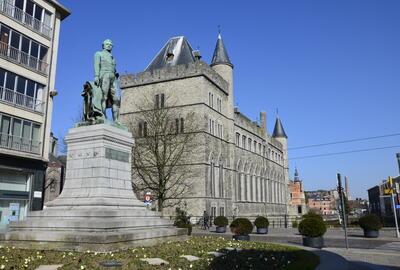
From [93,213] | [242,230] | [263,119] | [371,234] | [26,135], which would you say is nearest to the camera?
[93,213]

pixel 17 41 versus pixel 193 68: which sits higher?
pixel 193 68

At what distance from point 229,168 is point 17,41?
29.5 metres

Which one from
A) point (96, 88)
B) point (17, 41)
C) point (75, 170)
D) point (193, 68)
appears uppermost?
point (193, 68)

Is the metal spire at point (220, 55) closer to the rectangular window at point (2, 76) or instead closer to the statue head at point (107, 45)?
the rectangular window at point (2, 76)

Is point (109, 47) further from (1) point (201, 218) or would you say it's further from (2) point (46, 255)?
(1) point (201, 218)

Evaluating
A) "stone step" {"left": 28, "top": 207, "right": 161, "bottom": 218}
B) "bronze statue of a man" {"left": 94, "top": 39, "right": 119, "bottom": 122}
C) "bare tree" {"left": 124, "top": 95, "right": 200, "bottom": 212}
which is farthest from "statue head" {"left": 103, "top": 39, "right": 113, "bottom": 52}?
"bare tree" {"left": 124, "top": 95, "right": 200, "bottom": 212}

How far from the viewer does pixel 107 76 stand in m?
13.7

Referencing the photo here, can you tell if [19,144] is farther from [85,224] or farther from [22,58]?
[85,224]

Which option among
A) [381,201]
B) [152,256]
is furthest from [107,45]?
[381,201]

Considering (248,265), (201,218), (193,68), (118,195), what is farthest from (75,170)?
(193,68)

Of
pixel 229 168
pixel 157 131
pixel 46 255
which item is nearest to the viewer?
pixel 46 255

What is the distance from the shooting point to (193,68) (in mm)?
43625

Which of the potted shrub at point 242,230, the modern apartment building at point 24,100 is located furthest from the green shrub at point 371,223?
the modern apartment building at point 24,100

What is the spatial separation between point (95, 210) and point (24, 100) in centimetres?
1831
